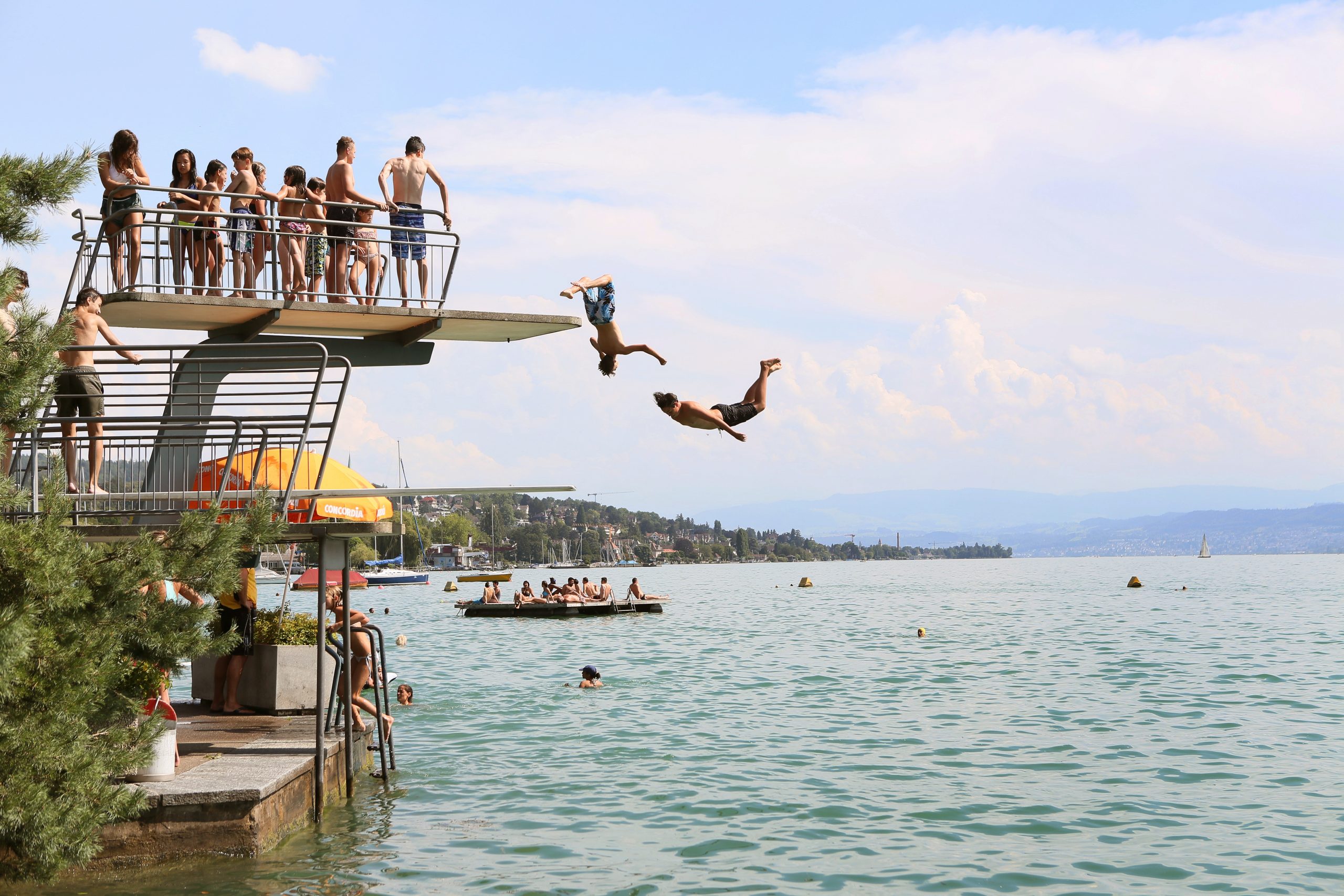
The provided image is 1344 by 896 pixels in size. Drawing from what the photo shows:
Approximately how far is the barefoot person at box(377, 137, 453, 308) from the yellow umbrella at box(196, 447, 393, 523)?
2.53m

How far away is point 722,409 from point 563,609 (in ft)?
161

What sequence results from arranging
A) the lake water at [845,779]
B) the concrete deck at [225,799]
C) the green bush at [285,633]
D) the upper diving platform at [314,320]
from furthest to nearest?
the green bush at [285,633] → the upper diving platform at [314,320] → the lake water at [845,779] → the concrete deck at [225,799]

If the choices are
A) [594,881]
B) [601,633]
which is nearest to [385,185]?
[594,881]

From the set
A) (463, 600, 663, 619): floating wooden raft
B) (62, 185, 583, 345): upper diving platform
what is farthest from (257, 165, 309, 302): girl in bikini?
(463, 600, 663, 619): floating wooden raft

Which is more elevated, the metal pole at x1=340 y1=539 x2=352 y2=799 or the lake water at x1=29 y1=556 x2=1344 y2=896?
the metal pole at x1=340 y1=539 x2=352 y2=799

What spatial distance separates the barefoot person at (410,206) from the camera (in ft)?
56.4

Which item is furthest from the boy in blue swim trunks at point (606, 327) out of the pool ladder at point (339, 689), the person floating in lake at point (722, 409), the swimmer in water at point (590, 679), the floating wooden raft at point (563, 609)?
the floating wooden raft at point (563, 609)

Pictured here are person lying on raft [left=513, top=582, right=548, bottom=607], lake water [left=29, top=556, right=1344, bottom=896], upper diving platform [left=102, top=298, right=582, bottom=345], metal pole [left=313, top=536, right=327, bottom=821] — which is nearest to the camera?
lake water [left=29, top=556, right=1344, bottom=896]

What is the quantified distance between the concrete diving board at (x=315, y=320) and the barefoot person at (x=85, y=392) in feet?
10.8

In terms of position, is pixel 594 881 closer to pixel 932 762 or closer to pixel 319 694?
pixel 319 694

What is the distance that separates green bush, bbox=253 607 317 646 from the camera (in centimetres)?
1684

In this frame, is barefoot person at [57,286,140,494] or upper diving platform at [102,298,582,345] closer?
barefoot person at [57,286,140,494]

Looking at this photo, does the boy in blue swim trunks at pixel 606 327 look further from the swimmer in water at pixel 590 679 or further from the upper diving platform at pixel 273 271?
the swimmer in water at pixel 590 679

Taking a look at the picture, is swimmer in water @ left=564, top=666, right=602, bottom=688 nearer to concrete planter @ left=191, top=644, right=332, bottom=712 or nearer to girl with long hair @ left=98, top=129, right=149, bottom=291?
concrete planter @ left=191, top=644, right=332, bottom=712
